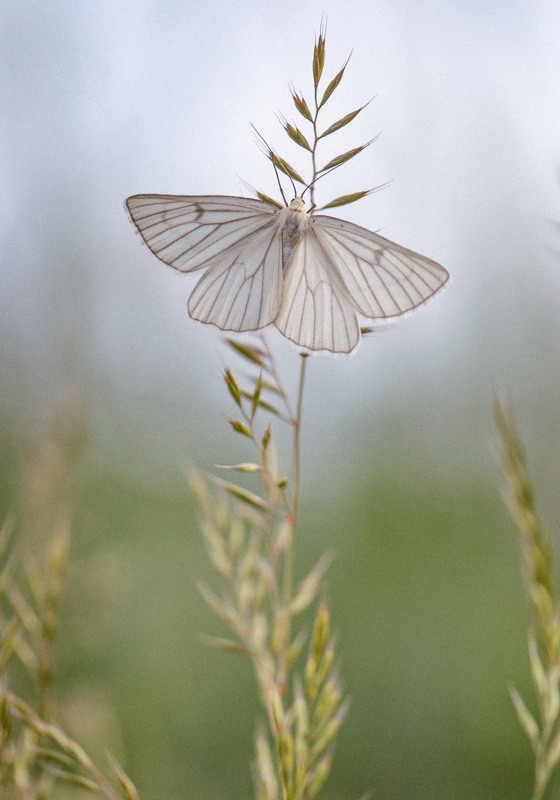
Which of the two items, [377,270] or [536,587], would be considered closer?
[536,587]

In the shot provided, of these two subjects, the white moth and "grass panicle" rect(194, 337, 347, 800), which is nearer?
"grass panicle" rect(194, 337, 347, 800)

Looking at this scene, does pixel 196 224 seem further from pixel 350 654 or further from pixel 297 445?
pixel 350 654

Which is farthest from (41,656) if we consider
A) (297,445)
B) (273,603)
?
(297,445)

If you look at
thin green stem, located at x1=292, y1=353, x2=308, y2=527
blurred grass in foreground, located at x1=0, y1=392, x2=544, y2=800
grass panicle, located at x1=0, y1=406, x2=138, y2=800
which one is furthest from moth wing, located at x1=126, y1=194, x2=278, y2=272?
blurred grass in foreground, located at x1=0, y1=392, x2=544, y2=800

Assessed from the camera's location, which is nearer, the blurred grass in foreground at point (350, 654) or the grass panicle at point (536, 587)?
the grass panicle at point (536, 587)

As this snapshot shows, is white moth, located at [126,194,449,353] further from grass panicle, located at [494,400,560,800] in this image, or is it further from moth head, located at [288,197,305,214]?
grass panicle, located at [494,400,560,800]

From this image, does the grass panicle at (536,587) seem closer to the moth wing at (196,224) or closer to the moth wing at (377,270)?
the moth wing at (377,270)

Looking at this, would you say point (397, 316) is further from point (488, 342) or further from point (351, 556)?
point (488, 342)

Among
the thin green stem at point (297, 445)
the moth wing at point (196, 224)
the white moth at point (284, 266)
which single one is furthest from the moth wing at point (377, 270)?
the thin green stem at point (297, 445)
